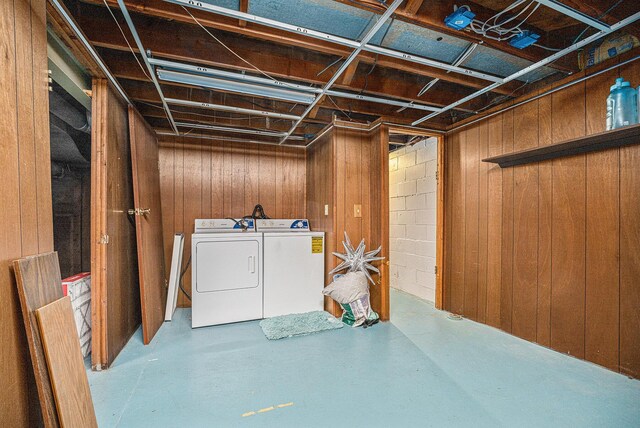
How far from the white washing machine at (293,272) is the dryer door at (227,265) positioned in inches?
5.6

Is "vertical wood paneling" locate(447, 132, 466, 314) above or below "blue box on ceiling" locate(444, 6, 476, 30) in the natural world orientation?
below

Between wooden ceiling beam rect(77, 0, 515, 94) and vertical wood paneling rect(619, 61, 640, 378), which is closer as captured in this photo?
wooden ceiling beam rect(77, 0, 515, 94)

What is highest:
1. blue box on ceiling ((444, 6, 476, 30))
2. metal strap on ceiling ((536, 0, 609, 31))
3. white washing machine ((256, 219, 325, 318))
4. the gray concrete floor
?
blue box on ceiling ((444, 6, 476, 30))

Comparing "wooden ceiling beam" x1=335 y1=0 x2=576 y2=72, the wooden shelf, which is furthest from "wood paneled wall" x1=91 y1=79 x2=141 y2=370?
the wooden shelf

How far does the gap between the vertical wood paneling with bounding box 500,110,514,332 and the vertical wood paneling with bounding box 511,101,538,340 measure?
0.03 m

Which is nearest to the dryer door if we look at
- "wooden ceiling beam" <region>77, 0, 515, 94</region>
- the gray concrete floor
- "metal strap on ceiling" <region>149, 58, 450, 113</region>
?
the gray concrete floor

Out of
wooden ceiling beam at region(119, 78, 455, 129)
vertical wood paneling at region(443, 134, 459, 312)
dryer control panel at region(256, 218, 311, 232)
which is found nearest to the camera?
wooden ceiling beam at region(119, 78, 455, 129)

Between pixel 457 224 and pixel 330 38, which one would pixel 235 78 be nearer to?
pixel 330 38

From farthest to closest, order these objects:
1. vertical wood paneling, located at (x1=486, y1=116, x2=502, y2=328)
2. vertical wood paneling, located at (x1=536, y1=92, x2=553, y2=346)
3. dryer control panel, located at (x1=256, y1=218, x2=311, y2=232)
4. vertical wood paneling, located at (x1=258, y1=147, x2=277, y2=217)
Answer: vertical wood paneling, located at (x1=258, y1=147, x2=277, y2=217), dryer control panel, located at (x1=256, y1=218, x2=311, y2=232), vertical wood paneling, located at (x1=486, y1=116, x2=502, y2=328), vertical wood paneling, located at (x1=536, y1=92, x2=553, y2=346)

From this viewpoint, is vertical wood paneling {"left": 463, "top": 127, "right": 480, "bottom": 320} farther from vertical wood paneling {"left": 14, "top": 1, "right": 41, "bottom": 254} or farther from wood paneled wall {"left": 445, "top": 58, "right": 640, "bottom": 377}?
vertical wood paneling {"left": 14, "top": 1, "right": 41, "bottom": 254}

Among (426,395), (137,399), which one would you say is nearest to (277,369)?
(137,399)

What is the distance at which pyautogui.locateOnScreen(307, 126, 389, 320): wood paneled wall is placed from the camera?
295cm

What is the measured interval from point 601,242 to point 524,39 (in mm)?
1540

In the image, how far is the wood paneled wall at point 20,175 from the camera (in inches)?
37.3
